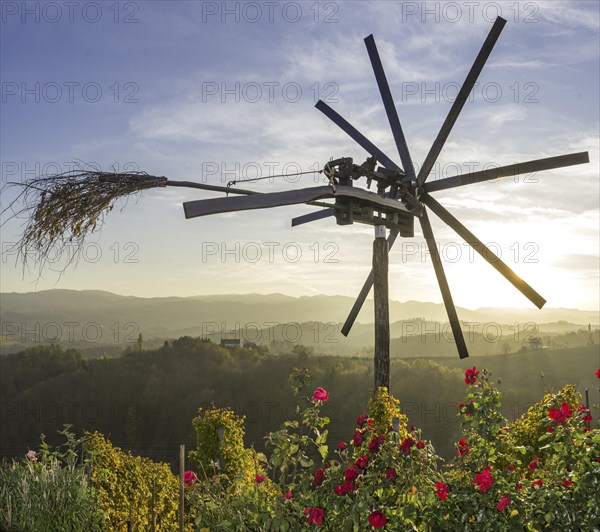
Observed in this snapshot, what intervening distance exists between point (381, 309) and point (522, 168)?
2.83 meters

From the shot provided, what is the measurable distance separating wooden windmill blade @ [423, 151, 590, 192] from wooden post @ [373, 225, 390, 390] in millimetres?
1460

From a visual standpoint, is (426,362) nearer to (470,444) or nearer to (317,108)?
(317,108)

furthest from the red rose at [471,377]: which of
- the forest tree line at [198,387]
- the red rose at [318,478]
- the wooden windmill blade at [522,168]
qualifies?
the forest tree line at [198,387]

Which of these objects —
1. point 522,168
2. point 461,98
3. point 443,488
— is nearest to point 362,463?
point 443,488

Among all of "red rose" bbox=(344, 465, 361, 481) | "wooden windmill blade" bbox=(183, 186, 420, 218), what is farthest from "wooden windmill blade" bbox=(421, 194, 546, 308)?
"red rose" bbox=(344, 465, 361, 481)

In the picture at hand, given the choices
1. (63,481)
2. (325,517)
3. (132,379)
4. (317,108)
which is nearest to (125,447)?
(132,379)

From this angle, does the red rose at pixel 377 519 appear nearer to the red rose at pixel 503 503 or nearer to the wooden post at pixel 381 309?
the red rose at pixel 503 503

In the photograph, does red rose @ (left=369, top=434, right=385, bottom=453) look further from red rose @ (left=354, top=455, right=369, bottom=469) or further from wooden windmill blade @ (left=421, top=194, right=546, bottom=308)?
wooden windmill blade @ (left=421, top=194, right=546, bottom=308)

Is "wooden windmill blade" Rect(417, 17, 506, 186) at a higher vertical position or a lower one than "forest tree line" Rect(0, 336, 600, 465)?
higher

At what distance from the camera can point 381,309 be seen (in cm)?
933

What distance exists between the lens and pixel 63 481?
6090mm

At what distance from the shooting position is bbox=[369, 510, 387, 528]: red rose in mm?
4121

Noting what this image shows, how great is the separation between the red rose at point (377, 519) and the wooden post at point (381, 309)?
4.97 metres

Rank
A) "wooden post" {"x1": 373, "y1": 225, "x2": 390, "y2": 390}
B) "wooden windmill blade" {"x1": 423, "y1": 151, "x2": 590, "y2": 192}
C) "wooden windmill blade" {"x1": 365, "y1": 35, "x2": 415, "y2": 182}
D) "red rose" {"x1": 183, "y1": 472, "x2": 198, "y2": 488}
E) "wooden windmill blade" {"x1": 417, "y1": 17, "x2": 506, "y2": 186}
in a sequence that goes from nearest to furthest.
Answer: "red rose" {"x1": 183, "y1": 472, "x2": 198, "y2": 488} < "wooden windmill blade" {"x1": 423, "y1": 151, "x2": 590, "y2": 192} < "wooden post" {"x1": 373, "y1": 225, "x2": 390, "y2": 390} < "wooden windmill blade" {"x1": 417, "y1": 17, "x2": 506, "y2": 186} < "wooden windmill blade" {"x1": 365, "y1": 35, "x2": 415, "y2": 182}
